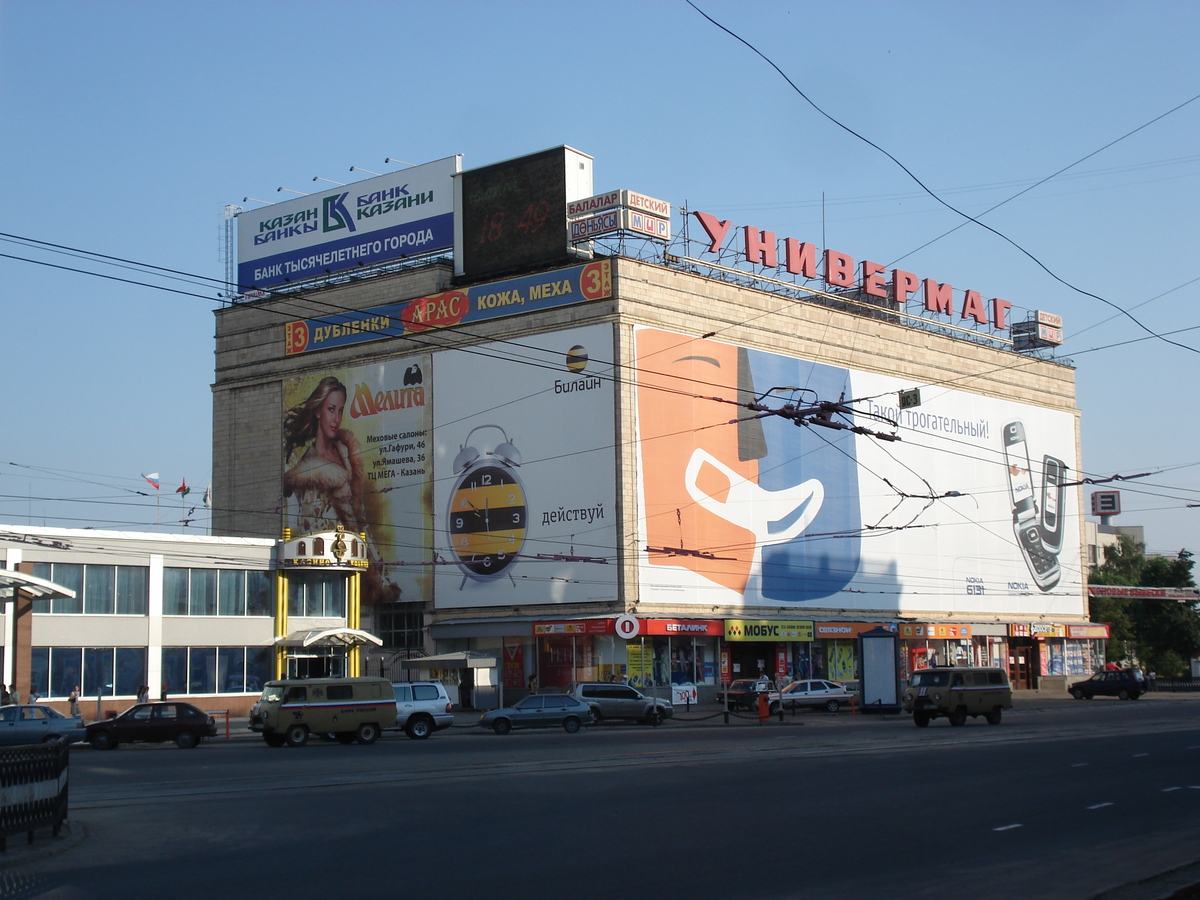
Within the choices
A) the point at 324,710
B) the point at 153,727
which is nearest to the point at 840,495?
the point at 324,710

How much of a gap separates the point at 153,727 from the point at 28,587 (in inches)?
347

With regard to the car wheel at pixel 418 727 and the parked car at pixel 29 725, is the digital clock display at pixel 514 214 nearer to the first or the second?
the car wheel at pixel 418 727

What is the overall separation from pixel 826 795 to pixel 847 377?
2242 inches

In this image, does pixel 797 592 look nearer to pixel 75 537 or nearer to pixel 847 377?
pixel 847 377

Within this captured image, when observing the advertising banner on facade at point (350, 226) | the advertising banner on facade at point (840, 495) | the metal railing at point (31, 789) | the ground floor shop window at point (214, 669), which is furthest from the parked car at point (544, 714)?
the advertising banner on facade at point (350, 226)

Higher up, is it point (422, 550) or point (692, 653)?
point (422, 550)

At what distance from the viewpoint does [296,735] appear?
115 ft

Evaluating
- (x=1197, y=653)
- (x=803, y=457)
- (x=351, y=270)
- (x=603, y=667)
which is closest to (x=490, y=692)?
(x=603, y=667)

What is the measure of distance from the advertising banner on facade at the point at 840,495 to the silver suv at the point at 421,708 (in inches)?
751

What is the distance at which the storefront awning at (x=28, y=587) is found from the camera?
133ft

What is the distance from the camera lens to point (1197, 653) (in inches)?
4117

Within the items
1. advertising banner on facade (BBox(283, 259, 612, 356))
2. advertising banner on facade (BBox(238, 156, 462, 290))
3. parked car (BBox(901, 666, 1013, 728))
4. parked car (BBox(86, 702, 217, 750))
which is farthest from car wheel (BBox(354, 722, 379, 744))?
advertising banner on facade (BBox(238, 156, 462, 290))

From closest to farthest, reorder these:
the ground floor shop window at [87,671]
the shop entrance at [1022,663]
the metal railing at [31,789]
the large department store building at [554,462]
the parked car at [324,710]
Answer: the metal railing at [31,789], the parked car at [324,710], the ground floor shop window at [87,671], the large department store building at [554,462], the shop entrance at [1022,663]

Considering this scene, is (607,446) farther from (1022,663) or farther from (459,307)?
(1022,663)
